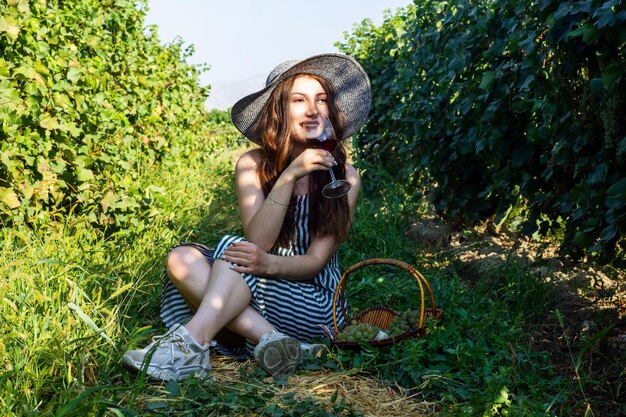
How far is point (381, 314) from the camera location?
3986 millimetres

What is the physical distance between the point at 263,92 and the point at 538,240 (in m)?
2.61

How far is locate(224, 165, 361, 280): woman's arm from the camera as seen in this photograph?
11.8ft

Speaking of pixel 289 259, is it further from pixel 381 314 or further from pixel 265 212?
pixel 381 314

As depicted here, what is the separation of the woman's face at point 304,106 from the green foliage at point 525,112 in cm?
97

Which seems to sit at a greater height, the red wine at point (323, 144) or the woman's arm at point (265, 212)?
the red wine at point (323, 144)

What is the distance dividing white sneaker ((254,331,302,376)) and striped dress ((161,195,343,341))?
35cm

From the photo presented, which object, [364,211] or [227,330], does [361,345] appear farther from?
[364,211]

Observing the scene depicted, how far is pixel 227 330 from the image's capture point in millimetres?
3730

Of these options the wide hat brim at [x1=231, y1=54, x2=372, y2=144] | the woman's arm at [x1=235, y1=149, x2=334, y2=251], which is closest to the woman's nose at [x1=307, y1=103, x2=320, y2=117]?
the wide hat brim at [x1=231, y1=54, x2=372, y2=144]

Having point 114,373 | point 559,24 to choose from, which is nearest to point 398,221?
point 559,24

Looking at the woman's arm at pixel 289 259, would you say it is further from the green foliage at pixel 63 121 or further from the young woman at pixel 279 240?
the green foliage at pixel 63 121

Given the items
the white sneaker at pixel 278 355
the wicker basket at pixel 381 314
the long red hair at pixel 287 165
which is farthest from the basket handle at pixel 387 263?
the white sneaker at pixel 278 355

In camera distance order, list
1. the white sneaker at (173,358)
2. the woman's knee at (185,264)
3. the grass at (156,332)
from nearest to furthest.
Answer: the grass at (156,332) → the white sneaker at (173,358) → the woman's knee at (185,264)

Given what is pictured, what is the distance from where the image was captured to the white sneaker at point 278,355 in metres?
3.32
